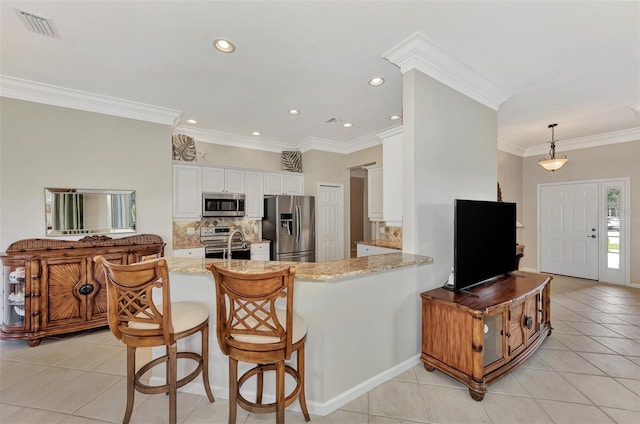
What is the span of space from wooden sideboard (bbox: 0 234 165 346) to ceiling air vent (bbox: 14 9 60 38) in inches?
80.4

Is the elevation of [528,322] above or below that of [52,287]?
below

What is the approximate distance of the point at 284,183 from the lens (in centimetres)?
506

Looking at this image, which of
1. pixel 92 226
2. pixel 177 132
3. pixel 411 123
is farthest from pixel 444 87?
pixel 92 226

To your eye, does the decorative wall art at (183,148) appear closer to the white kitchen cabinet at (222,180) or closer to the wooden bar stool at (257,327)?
the white kitchen cabinet at (222,180)

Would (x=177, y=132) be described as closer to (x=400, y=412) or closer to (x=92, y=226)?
(x=92, y=226)

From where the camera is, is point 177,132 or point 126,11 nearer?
point 126,11

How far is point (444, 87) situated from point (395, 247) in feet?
7.06

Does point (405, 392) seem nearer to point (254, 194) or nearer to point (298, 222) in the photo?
point (298, 222)

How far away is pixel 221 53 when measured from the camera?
2332mm

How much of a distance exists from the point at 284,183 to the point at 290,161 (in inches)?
20.2

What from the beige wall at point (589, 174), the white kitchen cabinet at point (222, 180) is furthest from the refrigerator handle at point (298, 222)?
the beige wall at point (589, 174)

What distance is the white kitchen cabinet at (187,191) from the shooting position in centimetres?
400

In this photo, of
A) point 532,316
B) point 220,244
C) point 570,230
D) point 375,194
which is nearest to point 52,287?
point 220,244

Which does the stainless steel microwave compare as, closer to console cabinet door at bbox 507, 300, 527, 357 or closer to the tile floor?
the tile floor
